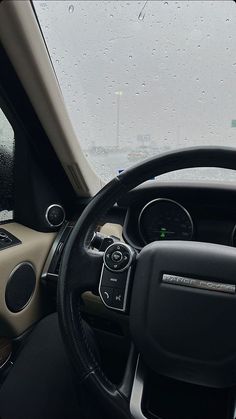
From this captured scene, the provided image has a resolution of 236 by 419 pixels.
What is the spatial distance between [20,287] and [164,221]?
22.4 inches

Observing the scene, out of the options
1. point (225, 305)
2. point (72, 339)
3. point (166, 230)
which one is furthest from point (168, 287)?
point (166, 230)

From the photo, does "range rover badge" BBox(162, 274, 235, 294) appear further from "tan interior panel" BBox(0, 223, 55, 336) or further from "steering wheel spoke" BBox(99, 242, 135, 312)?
"tan interior panel" BBox(0, 223, 55, 336)

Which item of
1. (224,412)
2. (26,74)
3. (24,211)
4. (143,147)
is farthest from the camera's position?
(24,211)

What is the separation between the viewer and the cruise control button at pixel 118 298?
1.04 meters

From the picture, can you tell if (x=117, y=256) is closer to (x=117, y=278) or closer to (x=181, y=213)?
(x=117, y=278)

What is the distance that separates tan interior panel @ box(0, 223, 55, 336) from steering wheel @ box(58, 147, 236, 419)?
1.57 ft

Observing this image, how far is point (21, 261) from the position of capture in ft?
5.05

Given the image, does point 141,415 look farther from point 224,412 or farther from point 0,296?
point 0,296

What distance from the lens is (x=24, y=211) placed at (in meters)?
1.76

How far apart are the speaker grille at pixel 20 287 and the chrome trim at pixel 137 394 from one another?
0.58m

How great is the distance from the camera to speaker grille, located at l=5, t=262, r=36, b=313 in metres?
1.49

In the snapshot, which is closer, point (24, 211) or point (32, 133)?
point (32, 133)

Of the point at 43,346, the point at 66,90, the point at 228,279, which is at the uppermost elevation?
the point at 66,90

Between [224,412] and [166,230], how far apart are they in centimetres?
71
